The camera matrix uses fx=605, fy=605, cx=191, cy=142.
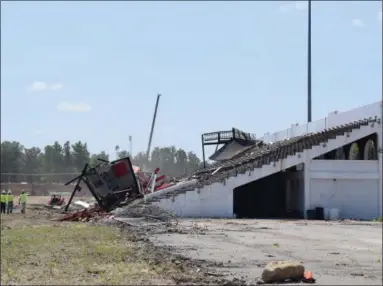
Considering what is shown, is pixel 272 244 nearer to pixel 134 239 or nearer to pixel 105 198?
pixel 134 239

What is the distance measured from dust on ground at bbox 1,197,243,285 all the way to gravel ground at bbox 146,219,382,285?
2.45ft

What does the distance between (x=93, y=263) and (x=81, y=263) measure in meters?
0.30

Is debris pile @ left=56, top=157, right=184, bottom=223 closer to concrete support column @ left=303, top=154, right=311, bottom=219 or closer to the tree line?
concrete support column @ left=303, top=154, right=311, bottom=219

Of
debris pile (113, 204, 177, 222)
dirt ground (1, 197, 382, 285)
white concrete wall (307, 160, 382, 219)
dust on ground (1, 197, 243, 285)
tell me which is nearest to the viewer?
dust on ground (1, 197, 243, 285)

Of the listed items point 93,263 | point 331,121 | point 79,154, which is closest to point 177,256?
point 93,263

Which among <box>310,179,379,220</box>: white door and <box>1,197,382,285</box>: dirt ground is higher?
<box>310,179,379,220</box>: white door

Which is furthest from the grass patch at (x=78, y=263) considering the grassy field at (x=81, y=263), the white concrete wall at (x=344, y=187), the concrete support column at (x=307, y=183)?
the white concrete wall at (x=344, y=187)

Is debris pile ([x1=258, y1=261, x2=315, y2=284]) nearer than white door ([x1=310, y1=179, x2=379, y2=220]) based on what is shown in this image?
Yes

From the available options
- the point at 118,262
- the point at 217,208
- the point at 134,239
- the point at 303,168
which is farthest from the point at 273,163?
the point at 118,262

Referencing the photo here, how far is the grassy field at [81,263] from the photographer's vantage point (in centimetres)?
1196

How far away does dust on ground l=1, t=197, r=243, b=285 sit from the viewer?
469 inches

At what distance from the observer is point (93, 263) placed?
14102mm

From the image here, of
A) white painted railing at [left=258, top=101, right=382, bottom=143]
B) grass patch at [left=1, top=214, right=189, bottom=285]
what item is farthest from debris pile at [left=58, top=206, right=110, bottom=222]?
white painted railing at [left=258, top=101, right=382, bottom=143]

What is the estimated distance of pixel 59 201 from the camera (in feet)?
178
